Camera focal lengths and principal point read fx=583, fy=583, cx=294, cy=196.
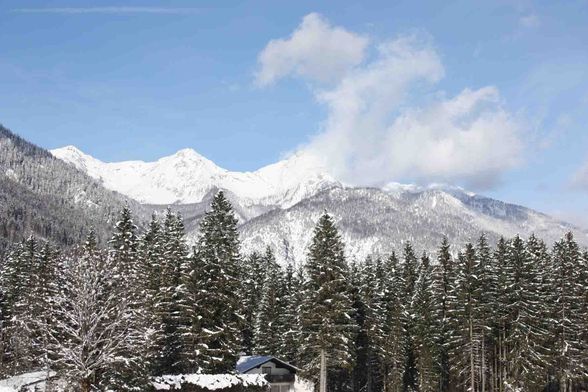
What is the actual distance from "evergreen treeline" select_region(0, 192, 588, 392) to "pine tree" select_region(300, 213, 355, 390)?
112 mm

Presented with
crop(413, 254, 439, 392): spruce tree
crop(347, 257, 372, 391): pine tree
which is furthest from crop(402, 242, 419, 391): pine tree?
crop(347, 257, 372, 391): pine tree

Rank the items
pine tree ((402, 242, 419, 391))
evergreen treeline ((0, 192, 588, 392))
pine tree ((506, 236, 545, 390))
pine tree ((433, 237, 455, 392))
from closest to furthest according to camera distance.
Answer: evergreen treeline ((0, 192, 588, 392))
pine tree ((506, 236, 545, 390))
pine tree ((433, 237, 455, 392))
pine tree ((402, 242, 419, 391))

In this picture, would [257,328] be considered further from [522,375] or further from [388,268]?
[522,375]

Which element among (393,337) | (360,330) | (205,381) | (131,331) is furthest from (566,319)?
(131,331)

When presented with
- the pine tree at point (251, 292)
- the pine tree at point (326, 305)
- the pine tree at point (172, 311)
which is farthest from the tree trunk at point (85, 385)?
the pine tree at point (251, 292)

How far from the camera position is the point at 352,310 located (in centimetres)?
5400

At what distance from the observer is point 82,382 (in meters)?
30.8

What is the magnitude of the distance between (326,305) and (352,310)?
253cm

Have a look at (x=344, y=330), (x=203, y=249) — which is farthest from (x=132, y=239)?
(x=344, y=330)

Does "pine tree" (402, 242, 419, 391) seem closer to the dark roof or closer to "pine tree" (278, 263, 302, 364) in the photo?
"pine tree" (278, 263, 302, 364)

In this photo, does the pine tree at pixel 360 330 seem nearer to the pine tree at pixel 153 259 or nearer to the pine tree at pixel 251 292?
the pine tree at pixel 251 292

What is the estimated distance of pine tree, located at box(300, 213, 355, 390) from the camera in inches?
2082

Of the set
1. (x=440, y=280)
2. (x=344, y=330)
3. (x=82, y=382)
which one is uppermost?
(x=440, y=280)

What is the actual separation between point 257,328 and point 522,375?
1265 inches
